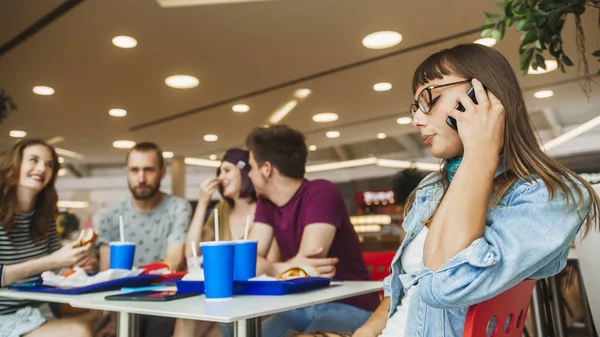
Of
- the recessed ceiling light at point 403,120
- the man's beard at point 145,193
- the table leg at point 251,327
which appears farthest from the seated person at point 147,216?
the recessed ceiling light at point 403,120

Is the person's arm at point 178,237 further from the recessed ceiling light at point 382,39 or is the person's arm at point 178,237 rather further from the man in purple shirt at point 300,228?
the recessed ceiling light at point 382,39

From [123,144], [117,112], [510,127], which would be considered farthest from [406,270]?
[123,144]

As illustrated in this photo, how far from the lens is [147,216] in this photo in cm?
257

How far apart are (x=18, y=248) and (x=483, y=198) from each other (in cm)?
177

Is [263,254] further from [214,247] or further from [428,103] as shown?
[428,103]

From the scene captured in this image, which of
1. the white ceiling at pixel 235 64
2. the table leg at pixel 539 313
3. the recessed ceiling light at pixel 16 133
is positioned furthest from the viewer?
the recessed ceiling light at pixel 16 133

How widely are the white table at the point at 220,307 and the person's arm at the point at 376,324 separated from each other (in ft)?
0.38

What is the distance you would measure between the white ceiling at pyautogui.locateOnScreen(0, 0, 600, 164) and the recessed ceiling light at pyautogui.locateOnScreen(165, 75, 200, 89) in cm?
6

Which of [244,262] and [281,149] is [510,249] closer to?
[244,262]

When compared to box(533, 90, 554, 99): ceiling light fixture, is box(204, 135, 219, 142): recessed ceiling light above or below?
above

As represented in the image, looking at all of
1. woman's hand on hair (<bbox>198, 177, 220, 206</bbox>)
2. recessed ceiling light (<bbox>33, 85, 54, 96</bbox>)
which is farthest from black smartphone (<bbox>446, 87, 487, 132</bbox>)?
recessed ceiling light (<bbox>33, 85, 54, 96</bbox>)

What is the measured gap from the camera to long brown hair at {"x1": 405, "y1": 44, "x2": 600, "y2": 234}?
0.86 meters

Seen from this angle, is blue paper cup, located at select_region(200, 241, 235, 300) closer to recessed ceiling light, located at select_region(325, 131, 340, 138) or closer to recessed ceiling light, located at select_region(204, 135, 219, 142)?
recessed ceiling light, located at select_region(325, 131, 340, 138)

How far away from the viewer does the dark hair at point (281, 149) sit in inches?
80.9
